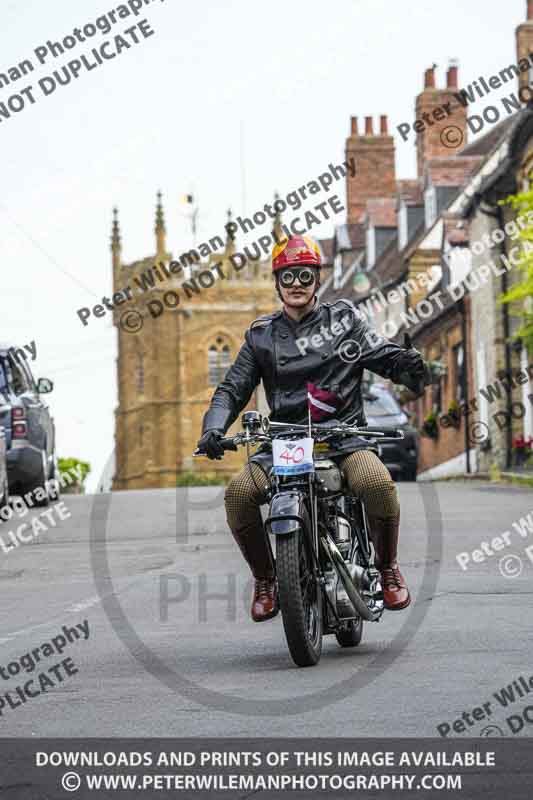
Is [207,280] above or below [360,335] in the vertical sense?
above

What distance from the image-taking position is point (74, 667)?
7.54m

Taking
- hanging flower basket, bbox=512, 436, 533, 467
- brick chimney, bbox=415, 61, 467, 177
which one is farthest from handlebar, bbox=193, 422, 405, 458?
brick chimney, bbox=415, 61, 467, 177

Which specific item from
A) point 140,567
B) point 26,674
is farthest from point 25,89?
point 26,674

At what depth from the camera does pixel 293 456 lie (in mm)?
7066

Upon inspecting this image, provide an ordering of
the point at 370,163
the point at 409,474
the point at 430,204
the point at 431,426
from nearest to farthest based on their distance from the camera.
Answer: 1. the point at 409,474
2. the point at 431,426
3. the point at 430,204
4. the point at 370,163

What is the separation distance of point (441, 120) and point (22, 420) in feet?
112

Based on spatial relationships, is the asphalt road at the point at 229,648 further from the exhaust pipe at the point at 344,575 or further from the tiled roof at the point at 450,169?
the tiled roof at the point at 450,169

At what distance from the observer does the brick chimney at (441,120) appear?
53.4m

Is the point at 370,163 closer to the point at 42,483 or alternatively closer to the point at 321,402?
the point at 42,483

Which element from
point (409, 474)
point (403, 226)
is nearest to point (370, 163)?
point (403, 226)

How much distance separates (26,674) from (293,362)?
186 centimetres

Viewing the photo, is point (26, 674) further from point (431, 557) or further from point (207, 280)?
point (207, 280)

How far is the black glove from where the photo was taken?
7262 millimetres
